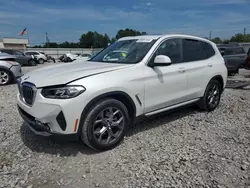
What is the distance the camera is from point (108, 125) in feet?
10.9

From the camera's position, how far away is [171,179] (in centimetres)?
268

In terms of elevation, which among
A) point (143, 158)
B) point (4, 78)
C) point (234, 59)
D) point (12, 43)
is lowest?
point (143, 158)

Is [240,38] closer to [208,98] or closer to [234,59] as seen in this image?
[234,59]

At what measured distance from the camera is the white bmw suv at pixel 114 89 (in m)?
2.92

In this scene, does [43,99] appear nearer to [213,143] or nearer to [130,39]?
[130,39]

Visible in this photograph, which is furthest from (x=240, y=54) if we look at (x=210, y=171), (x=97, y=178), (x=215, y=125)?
(x=97, y=178)

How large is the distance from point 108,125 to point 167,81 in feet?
4.33

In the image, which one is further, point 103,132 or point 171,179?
point 103,132

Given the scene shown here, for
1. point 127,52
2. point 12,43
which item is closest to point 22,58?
point 127,52

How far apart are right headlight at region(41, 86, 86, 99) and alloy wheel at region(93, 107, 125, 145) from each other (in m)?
0.47

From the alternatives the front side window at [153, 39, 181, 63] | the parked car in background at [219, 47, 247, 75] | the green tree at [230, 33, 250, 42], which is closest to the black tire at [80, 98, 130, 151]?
the front side window at [153, 39, 181, 63]

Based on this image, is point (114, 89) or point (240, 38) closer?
point (114, 89)

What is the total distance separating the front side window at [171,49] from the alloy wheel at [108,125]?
1309 millimetres

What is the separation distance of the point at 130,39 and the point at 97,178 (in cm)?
272
